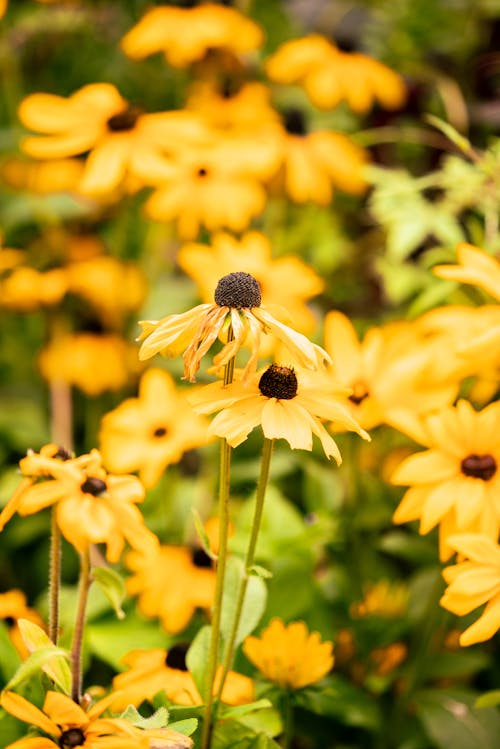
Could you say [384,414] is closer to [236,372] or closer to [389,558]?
[236,372]

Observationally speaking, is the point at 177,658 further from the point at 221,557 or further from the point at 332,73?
the point at 332,73

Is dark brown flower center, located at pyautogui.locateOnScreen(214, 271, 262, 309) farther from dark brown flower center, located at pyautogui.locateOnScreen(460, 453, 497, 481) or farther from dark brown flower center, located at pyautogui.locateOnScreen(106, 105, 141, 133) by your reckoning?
dark brown flower center, located at pyautogui.locateOnScreen(106, 105, 141, 133)

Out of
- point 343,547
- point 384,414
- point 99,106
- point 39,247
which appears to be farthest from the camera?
point 39,247

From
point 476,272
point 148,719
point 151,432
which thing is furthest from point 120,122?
point 148,719

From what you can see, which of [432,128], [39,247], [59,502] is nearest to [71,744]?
[59,502]

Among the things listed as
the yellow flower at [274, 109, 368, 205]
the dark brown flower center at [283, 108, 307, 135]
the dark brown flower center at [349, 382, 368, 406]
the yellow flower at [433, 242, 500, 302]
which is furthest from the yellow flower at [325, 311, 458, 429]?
the dark brown flower center at [283, 108, 307, 135]

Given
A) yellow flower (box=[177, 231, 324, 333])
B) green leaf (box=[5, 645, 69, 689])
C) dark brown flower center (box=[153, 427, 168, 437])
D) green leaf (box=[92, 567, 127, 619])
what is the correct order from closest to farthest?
green leaf (box=[5, 645, 69, 689]) < green leaf (box=[92, 567, 127, 619]) < dark brown flower center (box=[153, 427, 168, 437]) < yellow flower (box=[177, 231, 324, 333])
